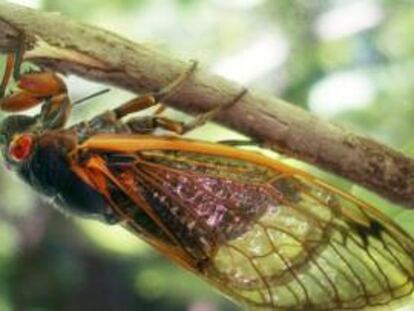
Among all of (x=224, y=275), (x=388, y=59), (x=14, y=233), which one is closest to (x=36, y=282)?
(x=14, y=233)

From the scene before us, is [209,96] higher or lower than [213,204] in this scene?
higher

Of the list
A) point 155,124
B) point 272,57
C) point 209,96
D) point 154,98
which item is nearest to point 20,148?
point 155,124

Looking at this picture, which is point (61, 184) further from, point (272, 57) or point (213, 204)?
point (272, 57)

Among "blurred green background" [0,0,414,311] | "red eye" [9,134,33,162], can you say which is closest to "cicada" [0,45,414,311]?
"red eye" [9,134,33,162]

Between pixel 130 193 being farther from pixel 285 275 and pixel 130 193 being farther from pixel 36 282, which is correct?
pixel 36 282

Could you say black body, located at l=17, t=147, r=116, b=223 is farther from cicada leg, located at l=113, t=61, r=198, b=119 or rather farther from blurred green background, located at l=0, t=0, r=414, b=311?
blurred green background, located at l=0, t=0, r=414, b=311

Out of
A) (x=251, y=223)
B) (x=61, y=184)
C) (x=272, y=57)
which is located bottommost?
(x=272, y=57)

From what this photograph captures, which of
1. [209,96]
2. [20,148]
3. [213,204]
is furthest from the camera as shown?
[20,148]
